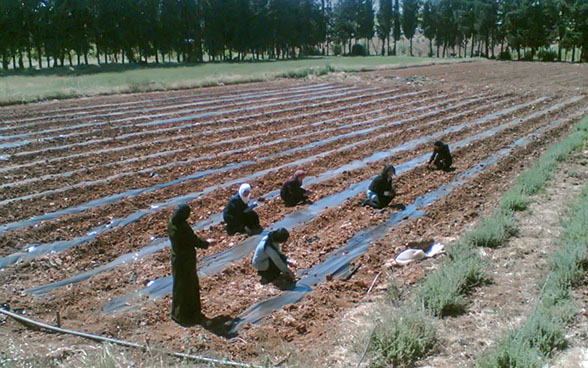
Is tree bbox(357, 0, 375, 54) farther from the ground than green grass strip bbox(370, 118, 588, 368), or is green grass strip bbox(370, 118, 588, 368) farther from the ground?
tree bbox(357, 0, 375, 54)

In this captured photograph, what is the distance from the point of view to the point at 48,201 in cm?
956

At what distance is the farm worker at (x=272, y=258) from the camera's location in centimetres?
636

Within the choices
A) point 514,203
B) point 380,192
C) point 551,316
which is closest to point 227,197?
point 380,192

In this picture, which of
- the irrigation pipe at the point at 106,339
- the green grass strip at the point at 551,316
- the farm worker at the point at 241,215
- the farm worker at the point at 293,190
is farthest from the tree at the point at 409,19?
the irrigation pipe at the point at 106,339

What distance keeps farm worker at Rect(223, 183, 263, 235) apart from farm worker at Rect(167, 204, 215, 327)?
2.36 meters

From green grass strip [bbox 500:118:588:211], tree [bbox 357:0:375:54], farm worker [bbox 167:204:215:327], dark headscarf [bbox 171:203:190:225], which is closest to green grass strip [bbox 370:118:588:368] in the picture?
green grass strip [bbox 500:118:588:211]

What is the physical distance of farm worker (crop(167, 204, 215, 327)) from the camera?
5332mm

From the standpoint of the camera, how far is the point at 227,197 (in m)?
9.83

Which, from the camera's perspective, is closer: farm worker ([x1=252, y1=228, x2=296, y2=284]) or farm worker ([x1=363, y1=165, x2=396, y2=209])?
farm worker ([x1=252, y1=228, x2=296, y2=284])

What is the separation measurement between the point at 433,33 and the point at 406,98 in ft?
199

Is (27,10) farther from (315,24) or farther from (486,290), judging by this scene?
(486,290)

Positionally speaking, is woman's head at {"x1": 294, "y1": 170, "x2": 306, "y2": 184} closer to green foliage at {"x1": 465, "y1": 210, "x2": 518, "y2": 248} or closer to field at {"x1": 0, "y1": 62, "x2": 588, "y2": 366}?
field at {"x1": 0, "y1": 62, "x2": 588, "y2": 366}

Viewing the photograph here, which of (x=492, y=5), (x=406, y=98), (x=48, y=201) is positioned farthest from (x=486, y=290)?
(x=492, y=5)

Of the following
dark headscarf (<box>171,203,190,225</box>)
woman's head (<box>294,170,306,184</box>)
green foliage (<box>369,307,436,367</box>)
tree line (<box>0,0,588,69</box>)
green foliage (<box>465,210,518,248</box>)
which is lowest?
green foliage (<box>369,307,436,367</box>)
